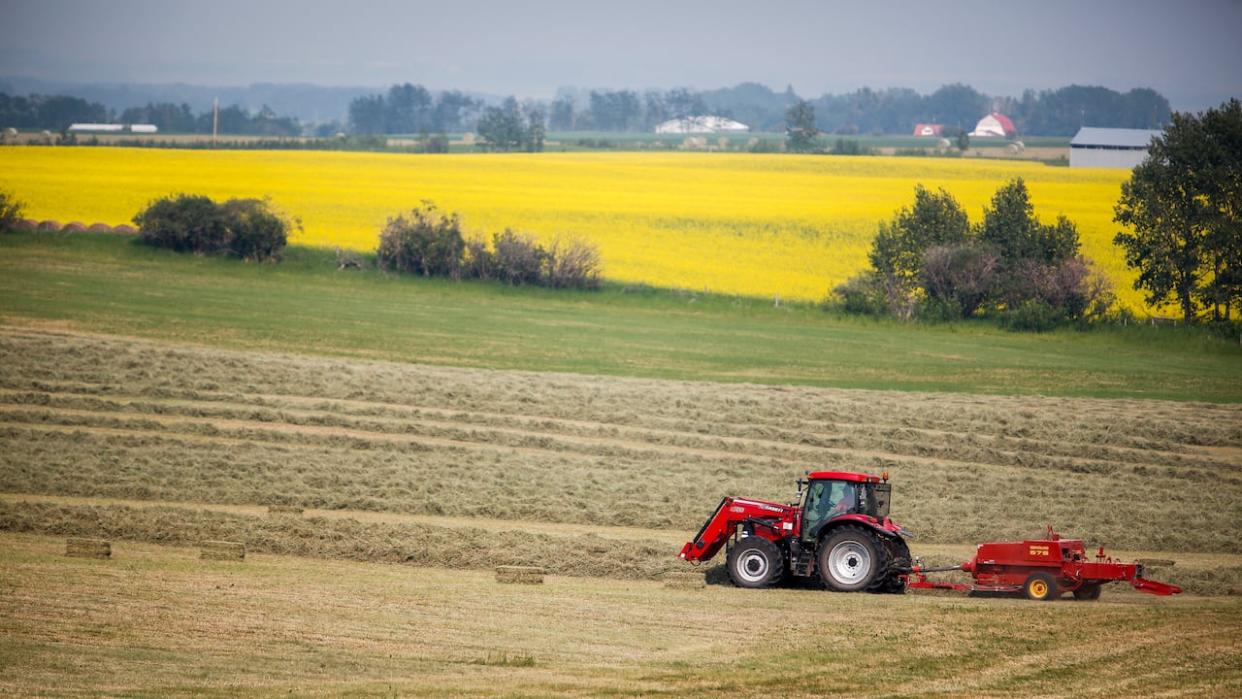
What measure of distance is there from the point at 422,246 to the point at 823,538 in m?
43.5

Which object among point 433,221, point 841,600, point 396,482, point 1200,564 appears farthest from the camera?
point 433,221

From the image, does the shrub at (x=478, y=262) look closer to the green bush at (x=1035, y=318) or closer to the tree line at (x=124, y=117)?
the green bush at (x=1035, y=318)

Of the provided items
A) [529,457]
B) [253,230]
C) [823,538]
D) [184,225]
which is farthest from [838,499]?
[184,225]

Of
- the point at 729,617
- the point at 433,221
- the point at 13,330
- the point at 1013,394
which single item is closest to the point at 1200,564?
the point at 729,617

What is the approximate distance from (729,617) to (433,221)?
153 ft

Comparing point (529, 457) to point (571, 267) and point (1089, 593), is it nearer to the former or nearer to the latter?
point (1089, 593)

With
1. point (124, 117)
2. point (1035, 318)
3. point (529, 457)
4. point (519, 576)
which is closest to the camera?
point (519, 576)

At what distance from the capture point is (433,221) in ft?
205

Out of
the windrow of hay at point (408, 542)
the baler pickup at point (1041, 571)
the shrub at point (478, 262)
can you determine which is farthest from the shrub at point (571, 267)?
the baler pickup at point (1041, 571)

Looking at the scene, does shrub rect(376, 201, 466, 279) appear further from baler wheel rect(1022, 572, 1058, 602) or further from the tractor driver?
baler wheel rect(1022, 572, 1058, 602)

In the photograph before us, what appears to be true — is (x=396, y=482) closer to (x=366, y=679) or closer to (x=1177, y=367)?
(x=366, y=679)

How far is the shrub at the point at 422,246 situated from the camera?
61000 mm

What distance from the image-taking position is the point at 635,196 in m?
84.3

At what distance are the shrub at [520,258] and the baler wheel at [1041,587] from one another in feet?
141
